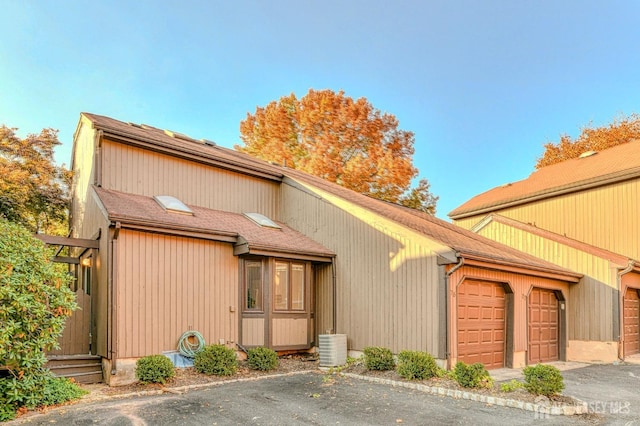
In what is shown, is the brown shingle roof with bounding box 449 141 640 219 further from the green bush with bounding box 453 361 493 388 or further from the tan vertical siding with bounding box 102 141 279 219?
the green bush with bounding box 453 361 493 388

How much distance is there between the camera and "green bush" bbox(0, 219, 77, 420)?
6.11 m

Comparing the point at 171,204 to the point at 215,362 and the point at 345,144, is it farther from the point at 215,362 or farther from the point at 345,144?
the point at 345,144

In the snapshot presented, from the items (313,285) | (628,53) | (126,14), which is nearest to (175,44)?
(126,14)

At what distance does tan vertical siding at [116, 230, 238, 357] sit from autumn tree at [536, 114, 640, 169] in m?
25.6

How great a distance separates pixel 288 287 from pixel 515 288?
18.0ft

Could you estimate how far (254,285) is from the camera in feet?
34.8

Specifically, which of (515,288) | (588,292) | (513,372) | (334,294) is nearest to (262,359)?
(334,294)

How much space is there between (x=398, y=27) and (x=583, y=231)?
1113 centimetres

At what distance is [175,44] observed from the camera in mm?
18625

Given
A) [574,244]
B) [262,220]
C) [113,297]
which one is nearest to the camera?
[113,297]

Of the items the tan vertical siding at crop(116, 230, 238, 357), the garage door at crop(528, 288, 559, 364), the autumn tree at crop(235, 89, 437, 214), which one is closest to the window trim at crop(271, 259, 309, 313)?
the tan vertical siding at crop(116, 230, 238, 357)

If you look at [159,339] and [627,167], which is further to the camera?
[627,167]

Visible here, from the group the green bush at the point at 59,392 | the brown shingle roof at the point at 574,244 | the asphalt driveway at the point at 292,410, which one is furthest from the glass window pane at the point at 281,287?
the brown shingle roof at the point at 574,244

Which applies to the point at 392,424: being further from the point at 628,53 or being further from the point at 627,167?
the point at 628,53
